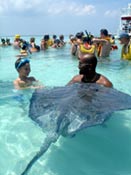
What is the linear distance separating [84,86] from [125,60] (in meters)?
7.50

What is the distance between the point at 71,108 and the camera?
4250mm

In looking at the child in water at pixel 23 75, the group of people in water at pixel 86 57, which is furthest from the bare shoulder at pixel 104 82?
the child in water at pixel 23 75

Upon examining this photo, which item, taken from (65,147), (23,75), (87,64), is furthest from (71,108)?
(23,75)

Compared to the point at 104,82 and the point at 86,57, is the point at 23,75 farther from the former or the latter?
the point at 104,82

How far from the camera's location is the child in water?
22.7ft

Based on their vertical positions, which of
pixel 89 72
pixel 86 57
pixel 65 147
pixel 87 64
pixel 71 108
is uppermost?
Result: pixel 86 57

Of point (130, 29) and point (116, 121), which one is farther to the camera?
point (130, 29)

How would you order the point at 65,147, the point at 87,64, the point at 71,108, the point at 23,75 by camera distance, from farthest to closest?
the point at 23,75
the point at 87,64
the point at 65,147
the point at 71,108

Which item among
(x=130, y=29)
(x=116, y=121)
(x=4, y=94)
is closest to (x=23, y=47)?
(x=4, y=94)

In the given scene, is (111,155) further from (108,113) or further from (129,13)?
(129,13)

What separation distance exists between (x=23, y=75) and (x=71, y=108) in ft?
10.5

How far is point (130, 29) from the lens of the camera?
37.5 meters

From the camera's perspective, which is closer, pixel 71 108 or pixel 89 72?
pixel 71 108

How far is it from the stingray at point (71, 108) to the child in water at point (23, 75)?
71.7 inches
